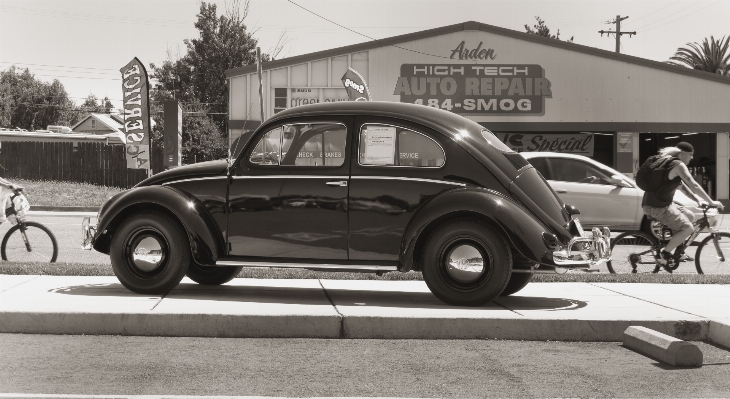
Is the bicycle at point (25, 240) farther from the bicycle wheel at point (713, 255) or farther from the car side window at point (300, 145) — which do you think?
the bicycle wheel at point (713, 255)

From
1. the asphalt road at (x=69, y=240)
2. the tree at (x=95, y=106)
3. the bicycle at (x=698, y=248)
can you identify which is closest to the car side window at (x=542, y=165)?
the bicycle at (x=698, y=248)

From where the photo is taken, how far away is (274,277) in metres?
9.56

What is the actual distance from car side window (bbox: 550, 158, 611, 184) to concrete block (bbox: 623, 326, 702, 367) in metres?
9.07

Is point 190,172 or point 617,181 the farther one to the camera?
point 617,181

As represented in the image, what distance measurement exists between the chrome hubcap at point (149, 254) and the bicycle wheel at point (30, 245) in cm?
436

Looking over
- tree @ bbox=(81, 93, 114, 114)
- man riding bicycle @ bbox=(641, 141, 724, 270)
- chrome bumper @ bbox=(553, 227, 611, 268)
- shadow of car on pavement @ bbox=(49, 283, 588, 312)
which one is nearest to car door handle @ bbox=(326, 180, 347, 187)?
shadow of car on pavement @ bbox=(49, 283, 588, 312)

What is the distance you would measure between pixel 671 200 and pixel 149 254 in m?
6.62

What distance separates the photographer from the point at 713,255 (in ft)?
37.8

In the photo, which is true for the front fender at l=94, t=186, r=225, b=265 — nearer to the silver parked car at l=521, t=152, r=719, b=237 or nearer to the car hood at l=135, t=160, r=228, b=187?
the car hood at l=135, t=160, r=228, b=187

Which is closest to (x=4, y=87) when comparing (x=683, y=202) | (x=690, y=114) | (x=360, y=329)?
(x=690, y=114)

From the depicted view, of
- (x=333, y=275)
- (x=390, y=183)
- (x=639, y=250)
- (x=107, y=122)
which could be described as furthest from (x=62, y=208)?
(x=107, y=122)

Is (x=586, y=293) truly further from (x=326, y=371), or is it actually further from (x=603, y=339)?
(x=326, y=371)

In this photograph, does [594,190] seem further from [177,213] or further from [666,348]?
[666,348]

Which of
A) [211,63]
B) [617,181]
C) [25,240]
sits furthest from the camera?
[211,63]
